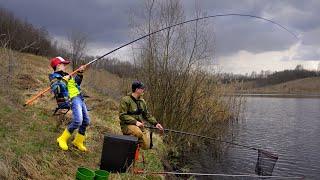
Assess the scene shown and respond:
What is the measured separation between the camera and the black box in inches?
267

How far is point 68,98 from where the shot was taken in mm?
7363

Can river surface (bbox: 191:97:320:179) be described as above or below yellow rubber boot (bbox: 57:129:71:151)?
below

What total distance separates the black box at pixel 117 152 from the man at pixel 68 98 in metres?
0.75

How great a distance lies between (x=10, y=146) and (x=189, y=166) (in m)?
6.78

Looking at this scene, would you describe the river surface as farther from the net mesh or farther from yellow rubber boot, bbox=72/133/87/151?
yellow rubber boot, bbox=72/133/87/151

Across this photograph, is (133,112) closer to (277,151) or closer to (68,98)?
(68,98)

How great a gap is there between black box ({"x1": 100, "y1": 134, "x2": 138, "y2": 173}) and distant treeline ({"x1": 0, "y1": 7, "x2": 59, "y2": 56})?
15.6 metres

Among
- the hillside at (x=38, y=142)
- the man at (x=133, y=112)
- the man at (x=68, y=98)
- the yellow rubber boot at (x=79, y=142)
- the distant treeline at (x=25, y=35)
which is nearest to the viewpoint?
the hillside at (x=38, y=142)

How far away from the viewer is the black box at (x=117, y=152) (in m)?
6.78

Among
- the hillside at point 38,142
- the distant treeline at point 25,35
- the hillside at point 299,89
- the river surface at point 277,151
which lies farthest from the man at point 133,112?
the hillside at point 299,89

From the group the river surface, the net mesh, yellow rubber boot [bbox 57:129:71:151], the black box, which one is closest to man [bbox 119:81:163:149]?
the black box

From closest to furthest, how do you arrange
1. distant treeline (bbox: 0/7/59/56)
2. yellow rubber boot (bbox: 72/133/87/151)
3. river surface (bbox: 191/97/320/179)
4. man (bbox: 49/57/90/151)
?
man (bbox: 49/57/90/151) → yellow rubber boot (bbox: 72/133/87/151) → river surface (bbox: 191/97/320/179) → distant treeline (bbox: 0/7/59/56)

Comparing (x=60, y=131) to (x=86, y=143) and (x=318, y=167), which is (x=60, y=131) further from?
(x=318, y=167)

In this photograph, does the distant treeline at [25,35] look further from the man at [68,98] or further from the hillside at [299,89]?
the hillside at [299,89]
